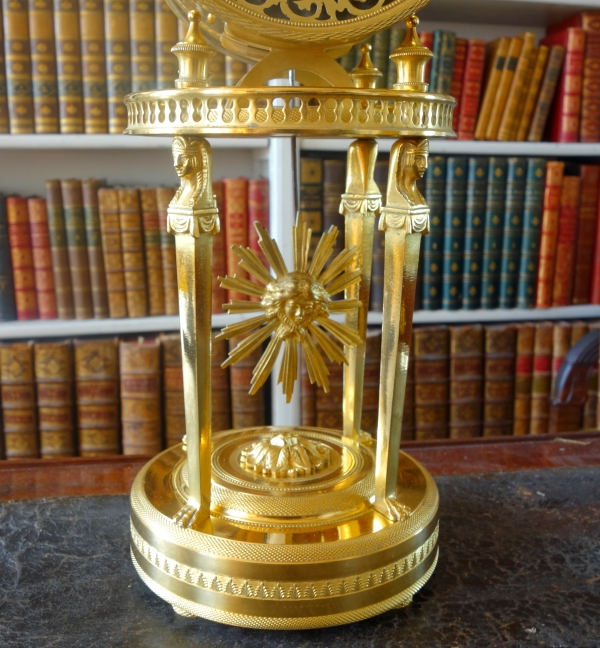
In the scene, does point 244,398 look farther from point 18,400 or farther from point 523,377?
point 523,377

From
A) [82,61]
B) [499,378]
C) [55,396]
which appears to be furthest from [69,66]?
[499,378]

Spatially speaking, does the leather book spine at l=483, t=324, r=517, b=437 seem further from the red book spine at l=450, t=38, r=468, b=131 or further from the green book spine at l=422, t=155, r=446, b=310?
the red book spine at l=450, t=38, r=468, b=131

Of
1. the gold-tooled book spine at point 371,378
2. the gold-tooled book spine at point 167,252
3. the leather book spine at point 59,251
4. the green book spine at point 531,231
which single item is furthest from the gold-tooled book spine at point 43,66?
the green book spine at point 531,231

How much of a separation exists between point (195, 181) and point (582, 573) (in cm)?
56

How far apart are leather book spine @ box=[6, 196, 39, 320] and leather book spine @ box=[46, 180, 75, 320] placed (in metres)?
0.05

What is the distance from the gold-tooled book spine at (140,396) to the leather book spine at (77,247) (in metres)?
0.11

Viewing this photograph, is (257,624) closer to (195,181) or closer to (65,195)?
(195,181)

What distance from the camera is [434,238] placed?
1.50 meters

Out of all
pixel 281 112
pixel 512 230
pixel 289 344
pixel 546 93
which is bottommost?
pixel 289 344

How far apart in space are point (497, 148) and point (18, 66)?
95 cm

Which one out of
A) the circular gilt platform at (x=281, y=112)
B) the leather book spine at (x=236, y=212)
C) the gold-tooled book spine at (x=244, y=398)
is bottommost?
the gold-tooled book spine at (x=244, y=398)

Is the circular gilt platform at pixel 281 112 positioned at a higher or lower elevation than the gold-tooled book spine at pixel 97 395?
higher

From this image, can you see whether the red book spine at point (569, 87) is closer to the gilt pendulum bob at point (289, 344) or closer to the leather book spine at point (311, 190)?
the leather book spine at point (311, 190)

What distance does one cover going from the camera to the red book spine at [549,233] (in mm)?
1507
